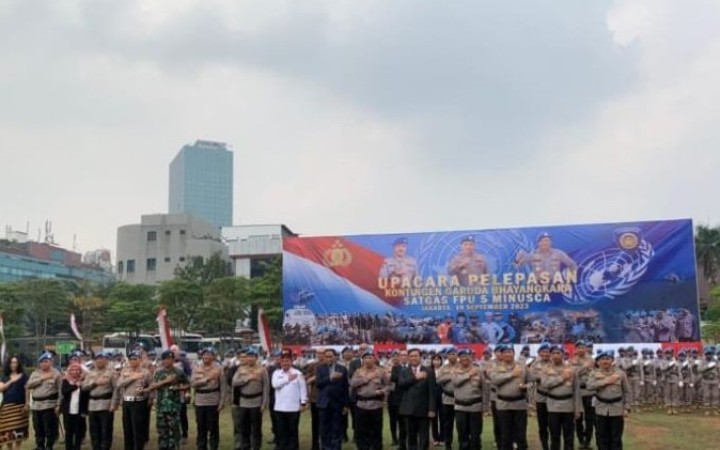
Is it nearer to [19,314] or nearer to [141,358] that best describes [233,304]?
[19,314]

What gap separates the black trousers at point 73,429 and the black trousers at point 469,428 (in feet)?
18.1

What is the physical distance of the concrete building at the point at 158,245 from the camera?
7488 cm

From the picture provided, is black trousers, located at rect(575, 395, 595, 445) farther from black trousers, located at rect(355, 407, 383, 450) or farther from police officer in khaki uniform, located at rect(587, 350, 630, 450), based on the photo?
black trousers, located at rect(355, 407, 383, 450)

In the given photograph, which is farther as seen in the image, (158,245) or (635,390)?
(158,245)

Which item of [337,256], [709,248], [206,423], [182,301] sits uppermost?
[709,248]

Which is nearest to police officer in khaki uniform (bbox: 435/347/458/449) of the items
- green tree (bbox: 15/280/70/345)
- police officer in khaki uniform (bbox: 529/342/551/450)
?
police officer in khaki uniform (bbox: 529/342/551/450)

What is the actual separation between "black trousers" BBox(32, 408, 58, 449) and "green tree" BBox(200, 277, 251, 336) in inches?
1189

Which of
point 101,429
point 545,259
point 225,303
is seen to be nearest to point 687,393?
point 545,259

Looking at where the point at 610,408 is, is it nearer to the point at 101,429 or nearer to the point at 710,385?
the point at 101,429

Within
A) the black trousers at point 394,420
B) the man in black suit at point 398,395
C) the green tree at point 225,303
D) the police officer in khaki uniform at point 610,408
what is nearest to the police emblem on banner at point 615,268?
the black trousers at point 394,420

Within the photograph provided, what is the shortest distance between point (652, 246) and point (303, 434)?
13406 mm

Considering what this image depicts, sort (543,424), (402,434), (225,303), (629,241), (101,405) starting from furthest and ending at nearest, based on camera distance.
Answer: (225,303) → (629,241) → (402,434) → (543,424) → (101,405)

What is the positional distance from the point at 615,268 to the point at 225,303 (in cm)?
2418

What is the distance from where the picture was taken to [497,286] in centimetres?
2373
